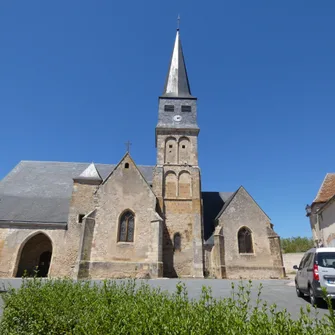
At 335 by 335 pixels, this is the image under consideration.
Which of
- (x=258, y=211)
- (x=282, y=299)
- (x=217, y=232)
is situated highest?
(x=258, y=211)

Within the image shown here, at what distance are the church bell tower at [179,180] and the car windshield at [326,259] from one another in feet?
39.6

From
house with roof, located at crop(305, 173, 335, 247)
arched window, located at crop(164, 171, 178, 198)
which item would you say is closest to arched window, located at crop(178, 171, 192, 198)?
arched window, located at crop(164, 171, 178, 198)

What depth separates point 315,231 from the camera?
2117 centimetres

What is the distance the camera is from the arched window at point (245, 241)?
19.5 meters

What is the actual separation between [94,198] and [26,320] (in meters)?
15.4

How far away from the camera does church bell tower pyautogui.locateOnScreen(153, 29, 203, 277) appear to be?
62.1ft

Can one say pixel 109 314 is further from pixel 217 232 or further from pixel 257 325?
pixel 217 232

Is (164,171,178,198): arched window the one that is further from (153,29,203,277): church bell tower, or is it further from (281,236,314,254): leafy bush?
(281,236,314,254): leafy bush

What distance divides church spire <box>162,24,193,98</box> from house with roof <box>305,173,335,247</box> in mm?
14610

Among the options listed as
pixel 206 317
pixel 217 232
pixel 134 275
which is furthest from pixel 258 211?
pixel 206 317

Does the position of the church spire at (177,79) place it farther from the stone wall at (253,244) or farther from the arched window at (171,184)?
the stone wall at (253,244)

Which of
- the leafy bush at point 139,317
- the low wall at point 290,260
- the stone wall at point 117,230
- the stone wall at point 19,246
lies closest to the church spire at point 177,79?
the stone wall at point 117,230

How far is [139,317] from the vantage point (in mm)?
3168

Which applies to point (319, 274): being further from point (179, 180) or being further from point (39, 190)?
point (39, 190)
